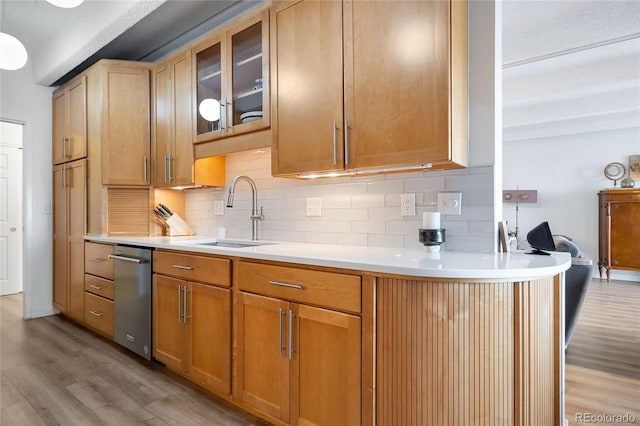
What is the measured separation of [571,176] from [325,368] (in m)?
6.21

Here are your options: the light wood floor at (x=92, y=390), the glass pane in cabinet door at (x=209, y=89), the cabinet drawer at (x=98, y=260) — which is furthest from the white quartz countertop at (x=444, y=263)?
the cabinet drawer at (x=98, y=260)

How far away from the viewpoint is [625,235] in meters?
5.35

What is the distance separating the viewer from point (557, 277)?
1.51 m

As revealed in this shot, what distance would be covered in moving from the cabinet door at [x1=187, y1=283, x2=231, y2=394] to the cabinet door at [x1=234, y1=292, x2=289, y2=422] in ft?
0.30

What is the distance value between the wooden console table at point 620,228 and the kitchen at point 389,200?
5.08 metres

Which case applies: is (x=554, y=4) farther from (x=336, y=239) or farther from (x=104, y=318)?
(x=104, y=318)

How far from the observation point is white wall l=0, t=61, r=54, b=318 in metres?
3.63

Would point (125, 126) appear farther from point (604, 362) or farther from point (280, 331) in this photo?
point (604, 362)

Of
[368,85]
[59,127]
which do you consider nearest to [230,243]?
[368,85]

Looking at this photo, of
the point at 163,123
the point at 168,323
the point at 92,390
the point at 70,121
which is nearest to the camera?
the point at 92,390

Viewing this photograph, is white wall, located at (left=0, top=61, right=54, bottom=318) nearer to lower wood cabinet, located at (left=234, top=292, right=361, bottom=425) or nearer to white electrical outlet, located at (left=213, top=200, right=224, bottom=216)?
white electrical outlet, located at (left=213, top=200, right=224, bottom=216)

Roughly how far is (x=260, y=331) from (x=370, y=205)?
920 millimetres

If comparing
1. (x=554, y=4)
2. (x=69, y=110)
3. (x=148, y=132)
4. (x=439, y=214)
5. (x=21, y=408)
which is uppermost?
(x=554, y=4)

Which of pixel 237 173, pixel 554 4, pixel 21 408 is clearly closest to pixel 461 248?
pixel 237 173
